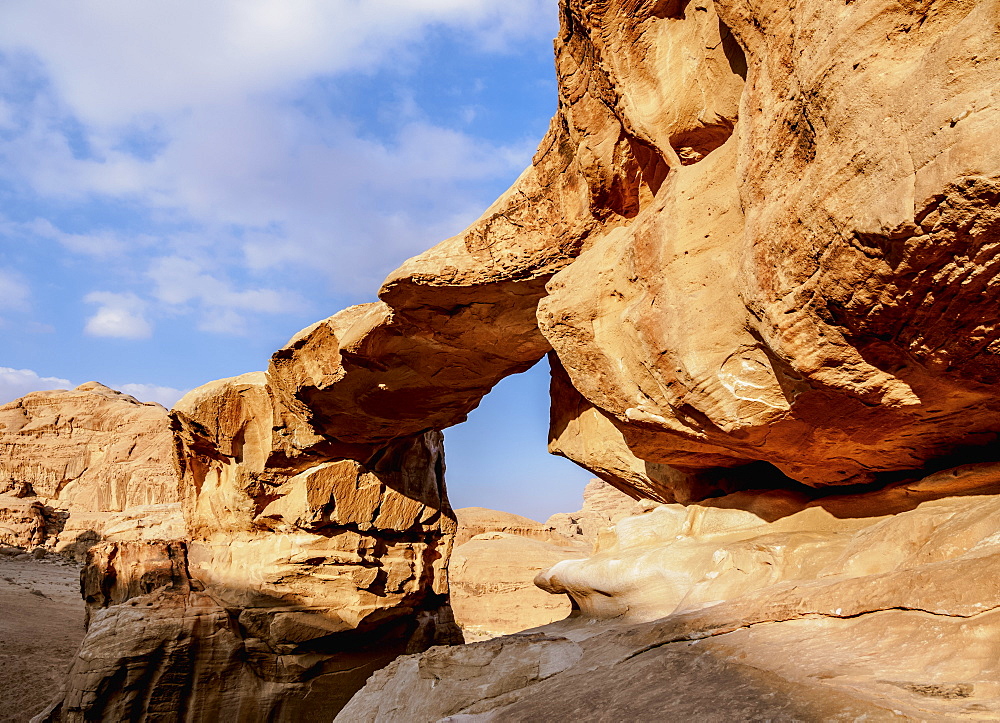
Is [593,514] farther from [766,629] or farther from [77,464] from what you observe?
[766,629]

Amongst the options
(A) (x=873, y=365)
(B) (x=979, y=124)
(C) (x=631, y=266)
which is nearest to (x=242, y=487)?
(C) (x=631, y=266)

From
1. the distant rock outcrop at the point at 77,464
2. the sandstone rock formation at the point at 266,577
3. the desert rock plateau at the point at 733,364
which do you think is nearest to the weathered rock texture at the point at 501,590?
the sandstone rock formation at the point at 266,577

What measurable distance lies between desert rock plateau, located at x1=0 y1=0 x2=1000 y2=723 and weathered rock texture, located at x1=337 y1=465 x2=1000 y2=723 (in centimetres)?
2

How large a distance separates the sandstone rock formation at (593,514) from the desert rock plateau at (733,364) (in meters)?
17.4

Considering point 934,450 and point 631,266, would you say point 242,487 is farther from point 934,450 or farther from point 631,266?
point 934,450

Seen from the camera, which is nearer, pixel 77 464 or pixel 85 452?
pixel 77 464

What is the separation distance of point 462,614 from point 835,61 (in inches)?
652

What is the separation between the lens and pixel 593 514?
87.8ft

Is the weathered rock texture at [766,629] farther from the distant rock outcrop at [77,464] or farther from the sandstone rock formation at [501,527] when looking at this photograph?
the distant rock outcrop at [77,464]

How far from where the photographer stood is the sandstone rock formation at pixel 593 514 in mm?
24703

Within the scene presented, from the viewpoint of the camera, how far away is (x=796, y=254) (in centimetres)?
262

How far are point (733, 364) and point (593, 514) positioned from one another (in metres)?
24.5

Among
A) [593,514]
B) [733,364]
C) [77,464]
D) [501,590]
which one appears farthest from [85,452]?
[733,364]

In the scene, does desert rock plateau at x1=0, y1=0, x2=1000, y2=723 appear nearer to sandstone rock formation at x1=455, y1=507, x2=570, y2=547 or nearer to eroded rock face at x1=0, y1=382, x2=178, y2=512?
sandstone rock formation at x1=455, y1=507, x2=570, y2=547
